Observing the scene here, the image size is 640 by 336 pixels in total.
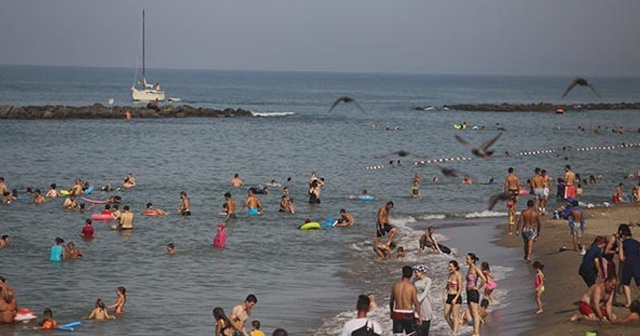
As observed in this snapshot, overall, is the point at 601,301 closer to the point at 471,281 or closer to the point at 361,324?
the point at 471,281

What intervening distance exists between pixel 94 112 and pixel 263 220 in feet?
212

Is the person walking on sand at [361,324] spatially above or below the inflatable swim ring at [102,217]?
above

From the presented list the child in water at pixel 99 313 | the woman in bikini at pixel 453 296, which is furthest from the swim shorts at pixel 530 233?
the child in water at pixel 99 313

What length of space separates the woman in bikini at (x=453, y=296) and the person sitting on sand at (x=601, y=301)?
2160mm

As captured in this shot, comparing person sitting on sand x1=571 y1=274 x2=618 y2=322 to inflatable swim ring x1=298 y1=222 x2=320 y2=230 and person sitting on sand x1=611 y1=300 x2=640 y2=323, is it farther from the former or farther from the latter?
inflatable swim ring x1=298 y1=222 x2=320 y2=230

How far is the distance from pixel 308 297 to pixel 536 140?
57.7m

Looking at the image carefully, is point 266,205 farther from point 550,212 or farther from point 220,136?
point 220,136

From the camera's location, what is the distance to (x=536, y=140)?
258 feet

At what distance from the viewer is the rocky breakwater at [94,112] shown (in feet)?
307

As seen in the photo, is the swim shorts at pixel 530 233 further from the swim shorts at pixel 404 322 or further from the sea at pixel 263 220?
the swim shorts at pixel 404 322

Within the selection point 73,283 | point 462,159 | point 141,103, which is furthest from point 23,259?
point 141,103

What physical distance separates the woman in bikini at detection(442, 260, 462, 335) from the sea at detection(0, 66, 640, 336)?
1.02 meters

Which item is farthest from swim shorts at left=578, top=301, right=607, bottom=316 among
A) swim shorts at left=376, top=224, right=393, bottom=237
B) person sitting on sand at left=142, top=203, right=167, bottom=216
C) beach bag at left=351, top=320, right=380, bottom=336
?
person sitting on sand at left=142, top=203, right=167, bottom=216

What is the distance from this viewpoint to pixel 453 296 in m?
17.5
